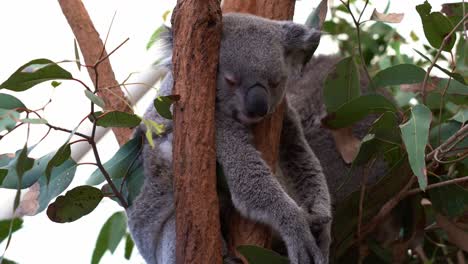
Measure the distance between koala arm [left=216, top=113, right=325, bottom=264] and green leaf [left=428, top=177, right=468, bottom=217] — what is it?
0.51 m

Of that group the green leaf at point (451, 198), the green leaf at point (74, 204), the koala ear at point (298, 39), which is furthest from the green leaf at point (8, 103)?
the green leaf at point (451, 198)

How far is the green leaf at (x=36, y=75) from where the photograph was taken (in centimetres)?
188

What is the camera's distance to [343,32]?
13.2 ft

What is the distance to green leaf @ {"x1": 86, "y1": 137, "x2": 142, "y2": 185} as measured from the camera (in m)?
2.27

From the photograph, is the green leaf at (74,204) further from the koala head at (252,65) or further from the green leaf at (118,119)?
the koala head at (252,65)

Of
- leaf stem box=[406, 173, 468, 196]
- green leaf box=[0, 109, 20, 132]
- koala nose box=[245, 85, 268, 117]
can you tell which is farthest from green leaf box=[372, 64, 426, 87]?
green leaf box=[0, 109, 20, 132]

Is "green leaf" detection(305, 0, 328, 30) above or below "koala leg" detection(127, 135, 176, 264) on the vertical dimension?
above

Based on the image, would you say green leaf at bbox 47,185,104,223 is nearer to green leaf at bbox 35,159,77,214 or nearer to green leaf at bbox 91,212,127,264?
green leaf at bbox 35,159,77,214

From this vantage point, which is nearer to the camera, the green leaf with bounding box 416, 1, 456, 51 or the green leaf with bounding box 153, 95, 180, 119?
the green leaf with bounding box 153, 95, 180, 119

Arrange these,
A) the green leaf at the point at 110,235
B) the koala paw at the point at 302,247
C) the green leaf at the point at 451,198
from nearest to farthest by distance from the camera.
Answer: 1. the koala paw at the point at 302,247
2. the green leaf at the point at 451,198
3. the green leaf at the point at 110,235

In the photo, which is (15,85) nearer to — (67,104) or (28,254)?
(67,104)

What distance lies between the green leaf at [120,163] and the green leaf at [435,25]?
3.36 ft

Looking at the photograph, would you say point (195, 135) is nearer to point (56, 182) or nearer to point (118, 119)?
point (118, 119)

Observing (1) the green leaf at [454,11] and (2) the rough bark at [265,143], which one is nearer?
(2) the rough bark at [265,143]
